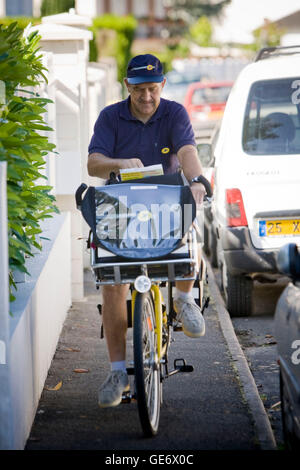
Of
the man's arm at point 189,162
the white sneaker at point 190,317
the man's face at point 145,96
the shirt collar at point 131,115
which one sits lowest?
the white sneaker at point 190,317

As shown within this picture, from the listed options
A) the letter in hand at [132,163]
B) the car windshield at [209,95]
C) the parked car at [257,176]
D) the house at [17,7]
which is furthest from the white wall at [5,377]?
the house at [17,7]

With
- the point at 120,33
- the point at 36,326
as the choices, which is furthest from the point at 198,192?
the point at 120,33

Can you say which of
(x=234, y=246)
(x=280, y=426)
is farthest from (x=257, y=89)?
(x=280, y=426)

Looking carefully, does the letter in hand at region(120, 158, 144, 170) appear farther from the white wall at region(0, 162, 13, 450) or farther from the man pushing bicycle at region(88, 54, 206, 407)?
the white wall at region(0, 162, 13, 450)

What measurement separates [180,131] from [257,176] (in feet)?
8.06

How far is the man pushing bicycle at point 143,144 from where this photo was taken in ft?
17.7

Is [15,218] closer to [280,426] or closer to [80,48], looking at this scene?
[280,426]

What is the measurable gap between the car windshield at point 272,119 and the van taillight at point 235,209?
16.0 inches

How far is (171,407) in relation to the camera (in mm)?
5707

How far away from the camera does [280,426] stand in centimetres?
557

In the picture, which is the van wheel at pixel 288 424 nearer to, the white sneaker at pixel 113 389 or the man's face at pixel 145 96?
the white sneaker at pixel 113 389

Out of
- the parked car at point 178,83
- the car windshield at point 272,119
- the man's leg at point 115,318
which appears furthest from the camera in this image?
the parked car at point 178,83

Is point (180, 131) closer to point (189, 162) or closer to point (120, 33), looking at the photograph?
point (189, 162)
